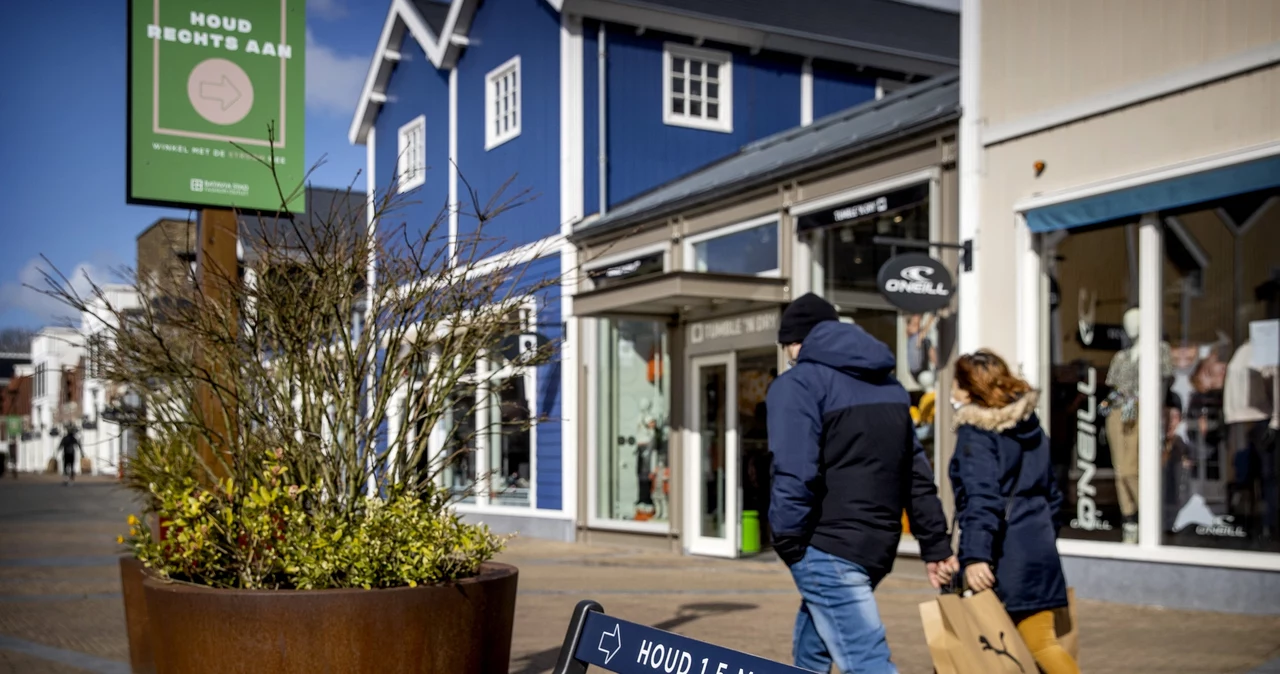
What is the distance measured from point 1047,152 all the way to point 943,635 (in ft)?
21.9

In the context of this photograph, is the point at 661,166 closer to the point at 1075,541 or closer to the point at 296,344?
the point at 1075,541

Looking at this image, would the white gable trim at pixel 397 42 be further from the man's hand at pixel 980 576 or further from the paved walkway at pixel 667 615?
the man's hand at pixel 980 576

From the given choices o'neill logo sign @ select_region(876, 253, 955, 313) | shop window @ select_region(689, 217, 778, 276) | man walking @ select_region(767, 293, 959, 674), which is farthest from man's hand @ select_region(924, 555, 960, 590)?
shop window @ select_region(689, 217, 778, 276)

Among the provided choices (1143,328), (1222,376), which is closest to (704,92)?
(1143,328)

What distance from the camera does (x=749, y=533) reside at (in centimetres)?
1373

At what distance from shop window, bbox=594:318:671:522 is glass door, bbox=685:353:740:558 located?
0.67 meters

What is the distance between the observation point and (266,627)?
4.16 m

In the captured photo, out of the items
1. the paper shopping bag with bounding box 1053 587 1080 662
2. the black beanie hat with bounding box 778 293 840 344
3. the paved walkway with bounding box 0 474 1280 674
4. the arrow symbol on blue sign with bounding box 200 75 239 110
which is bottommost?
the paved walkway with bounding box 0 474 1280 674

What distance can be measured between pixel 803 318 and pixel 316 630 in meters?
1.93

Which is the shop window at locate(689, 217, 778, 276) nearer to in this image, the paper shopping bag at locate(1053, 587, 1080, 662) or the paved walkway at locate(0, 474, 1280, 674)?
the paved walkway at locate(0, 474, 1280, 674)

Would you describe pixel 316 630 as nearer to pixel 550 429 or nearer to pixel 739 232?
pixel 739 232

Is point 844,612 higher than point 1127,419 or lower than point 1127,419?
lower

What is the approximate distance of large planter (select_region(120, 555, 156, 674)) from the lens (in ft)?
21.2

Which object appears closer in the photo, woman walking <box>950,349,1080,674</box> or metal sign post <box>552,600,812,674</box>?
metal sign post <box>552,600,812,674</box>
